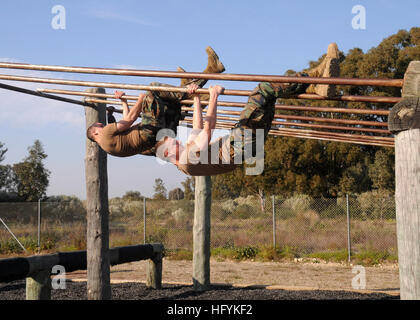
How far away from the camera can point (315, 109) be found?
498 cm

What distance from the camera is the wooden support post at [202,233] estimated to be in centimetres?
817

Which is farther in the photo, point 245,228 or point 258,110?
point 245,228

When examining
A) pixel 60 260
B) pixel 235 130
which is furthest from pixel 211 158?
pixel 60 260

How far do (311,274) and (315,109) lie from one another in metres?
8.26

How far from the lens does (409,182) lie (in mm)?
3264

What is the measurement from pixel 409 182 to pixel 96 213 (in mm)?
4234

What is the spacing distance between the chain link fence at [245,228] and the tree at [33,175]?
9.01 meters

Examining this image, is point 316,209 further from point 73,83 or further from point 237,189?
point 237,189

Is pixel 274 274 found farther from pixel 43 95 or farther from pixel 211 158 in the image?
pixel 211 158

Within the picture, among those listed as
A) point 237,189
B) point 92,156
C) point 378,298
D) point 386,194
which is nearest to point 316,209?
point 386,194

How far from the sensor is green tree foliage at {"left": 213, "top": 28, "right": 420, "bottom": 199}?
71.3 feet

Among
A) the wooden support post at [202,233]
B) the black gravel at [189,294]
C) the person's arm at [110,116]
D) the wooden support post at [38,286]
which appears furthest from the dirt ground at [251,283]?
the person's arm at [110,116]

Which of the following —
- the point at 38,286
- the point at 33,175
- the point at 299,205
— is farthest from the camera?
the point at 33,175

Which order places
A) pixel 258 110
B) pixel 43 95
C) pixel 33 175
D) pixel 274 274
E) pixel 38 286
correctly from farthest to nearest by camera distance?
1. pixel 33 175
2. pixel 274 274
3. pixel 38 286
4. pixel 43 95
5. pixel 258 110
